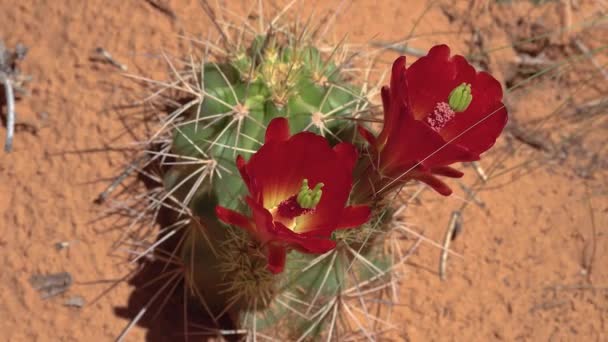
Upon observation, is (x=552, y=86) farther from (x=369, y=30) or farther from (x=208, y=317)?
(x=208, y=317)

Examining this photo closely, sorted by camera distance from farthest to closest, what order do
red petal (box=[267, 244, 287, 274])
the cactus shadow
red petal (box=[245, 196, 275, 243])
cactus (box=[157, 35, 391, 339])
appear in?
the cactus shadow
cactus (box=[157, 35, 391, 339])
red petal (box=[267, 244, 287, 274])
red petal (box=[245, 196, 275, 243])

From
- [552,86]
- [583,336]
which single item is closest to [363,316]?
[583,336]

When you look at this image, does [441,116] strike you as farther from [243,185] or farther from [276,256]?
[243,185]

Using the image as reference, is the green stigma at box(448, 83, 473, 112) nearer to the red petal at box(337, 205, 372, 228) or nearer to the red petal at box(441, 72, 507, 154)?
the red petal at box(441, 72, 507, 154)

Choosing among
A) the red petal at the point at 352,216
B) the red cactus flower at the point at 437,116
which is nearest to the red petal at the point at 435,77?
the red cactus flower at the point at 437,116

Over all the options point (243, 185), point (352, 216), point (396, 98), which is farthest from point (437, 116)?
point (243, 185)

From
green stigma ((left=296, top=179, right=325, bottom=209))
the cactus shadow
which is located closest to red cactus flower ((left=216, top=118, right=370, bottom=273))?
green stigma ((left=296, top=179, right=325, bottom=209))
